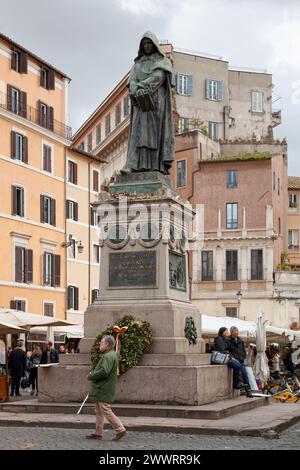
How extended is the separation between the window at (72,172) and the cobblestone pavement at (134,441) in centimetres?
3773

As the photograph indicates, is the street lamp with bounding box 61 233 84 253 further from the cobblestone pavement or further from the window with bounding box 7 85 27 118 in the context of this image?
the cobblestone pavement

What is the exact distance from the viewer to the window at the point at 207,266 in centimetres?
6047

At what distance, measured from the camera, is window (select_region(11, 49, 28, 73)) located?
44.2m

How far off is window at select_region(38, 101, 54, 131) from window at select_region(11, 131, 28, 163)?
2099 millimetres

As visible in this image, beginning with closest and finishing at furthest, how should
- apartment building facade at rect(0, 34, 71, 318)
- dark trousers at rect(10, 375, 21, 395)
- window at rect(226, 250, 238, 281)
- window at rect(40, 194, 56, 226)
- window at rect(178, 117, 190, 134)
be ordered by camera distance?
dark trousers at rect(10, 375, 21, 395)
apartment building facade at rect(0, 34, 71, 318)
window at rect(40, 194, 56, 226)
window at rect(226, 250, 238, 281)
window at rect(178, 117, 190, 134)

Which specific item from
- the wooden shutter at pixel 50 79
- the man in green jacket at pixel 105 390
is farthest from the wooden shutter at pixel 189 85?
the man in green jacket at pixel 105 390

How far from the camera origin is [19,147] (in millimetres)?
44438

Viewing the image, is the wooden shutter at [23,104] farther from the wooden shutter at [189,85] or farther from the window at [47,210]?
the wooden shutter at [189,85]

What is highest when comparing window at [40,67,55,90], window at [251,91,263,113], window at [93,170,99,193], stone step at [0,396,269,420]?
window at [251,91,263,113]

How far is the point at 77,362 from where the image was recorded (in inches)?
593

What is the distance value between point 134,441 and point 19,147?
Answer: 3443 centimetres

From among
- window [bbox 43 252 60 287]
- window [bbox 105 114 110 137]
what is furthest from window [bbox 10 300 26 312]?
window [bbox 105 114 110 137]

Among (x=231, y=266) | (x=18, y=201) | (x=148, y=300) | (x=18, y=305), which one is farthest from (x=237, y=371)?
(x=231, y=266)
